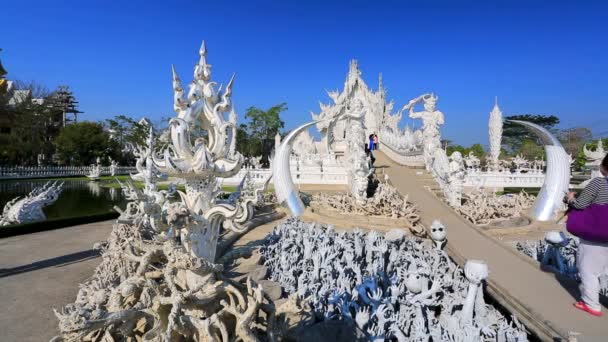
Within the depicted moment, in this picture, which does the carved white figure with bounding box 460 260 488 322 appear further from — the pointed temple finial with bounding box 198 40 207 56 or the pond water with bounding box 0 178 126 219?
the pond water with bounding box 0 178 126 219

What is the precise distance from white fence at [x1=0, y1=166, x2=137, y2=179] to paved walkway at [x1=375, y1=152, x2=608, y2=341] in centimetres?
2780

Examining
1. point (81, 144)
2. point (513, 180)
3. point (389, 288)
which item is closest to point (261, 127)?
point (81, 144)

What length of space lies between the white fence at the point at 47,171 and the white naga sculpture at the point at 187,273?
88.2 ft

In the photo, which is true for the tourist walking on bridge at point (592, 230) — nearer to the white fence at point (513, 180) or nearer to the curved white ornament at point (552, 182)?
the curved white ornament at point (552, 182)

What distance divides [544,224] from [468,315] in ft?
20.9

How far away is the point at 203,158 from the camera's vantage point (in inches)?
175

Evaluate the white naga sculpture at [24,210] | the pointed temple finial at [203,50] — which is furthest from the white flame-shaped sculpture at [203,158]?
the white naga sculpture at [24,210]

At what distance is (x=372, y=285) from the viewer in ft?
14.2

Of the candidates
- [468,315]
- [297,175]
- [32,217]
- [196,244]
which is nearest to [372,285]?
[468,315]

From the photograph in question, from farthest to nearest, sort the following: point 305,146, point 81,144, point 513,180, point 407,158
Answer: point 81,144 → point 305,146 → point 513,180 → point 407,158

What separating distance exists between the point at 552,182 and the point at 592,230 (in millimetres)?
6979

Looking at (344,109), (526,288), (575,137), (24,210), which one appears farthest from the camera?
(575,137)

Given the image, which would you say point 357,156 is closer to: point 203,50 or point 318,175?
point 203,50

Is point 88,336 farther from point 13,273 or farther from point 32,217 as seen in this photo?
point 32,217
